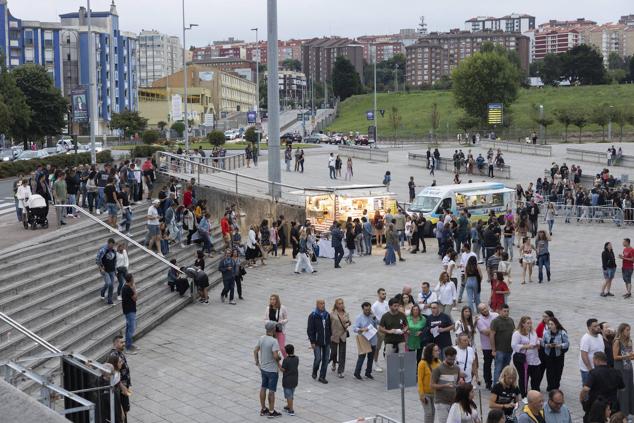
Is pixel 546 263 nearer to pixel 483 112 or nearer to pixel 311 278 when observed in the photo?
pixel 311 278

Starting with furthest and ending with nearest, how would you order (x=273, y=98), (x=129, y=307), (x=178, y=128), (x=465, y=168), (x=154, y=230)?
(x=178, y=128), (x=465, y=168), (x=273, y=98), (x=154, y=230), (x=129, y=307)

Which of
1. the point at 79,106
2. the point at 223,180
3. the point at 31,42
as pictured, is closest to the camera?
the point at 223,180

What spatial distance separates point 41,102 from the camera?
72688 millimetres

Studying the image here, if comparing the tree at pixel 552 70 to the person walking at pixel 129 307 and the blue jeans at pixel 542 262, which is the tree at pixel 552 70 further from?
the person walking at pixel 129 307

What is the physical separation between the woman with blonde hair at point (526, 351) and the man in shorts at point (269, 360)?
3372 millimetres

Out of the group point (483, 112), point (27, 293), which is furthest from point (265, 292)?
point (483, 112)

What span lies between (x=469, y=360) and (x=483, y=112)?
289ft

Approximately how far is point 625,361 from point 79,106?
27361 mm

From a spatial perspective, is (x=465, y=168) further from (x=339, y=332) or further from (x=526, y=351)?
(x=526, y=351)

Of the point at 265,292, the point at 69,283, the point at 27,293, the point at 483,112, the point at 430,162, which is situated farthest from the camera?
the point at 483,112

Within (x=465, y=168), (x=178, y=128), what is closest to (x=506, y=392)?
(x=465, y=168)

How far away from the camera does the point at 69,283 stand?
62.6ft

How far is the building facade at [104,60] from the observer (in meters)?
114

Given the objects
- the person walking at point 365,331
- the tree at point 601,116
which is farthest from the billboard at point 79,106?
the tree at point 601,116
